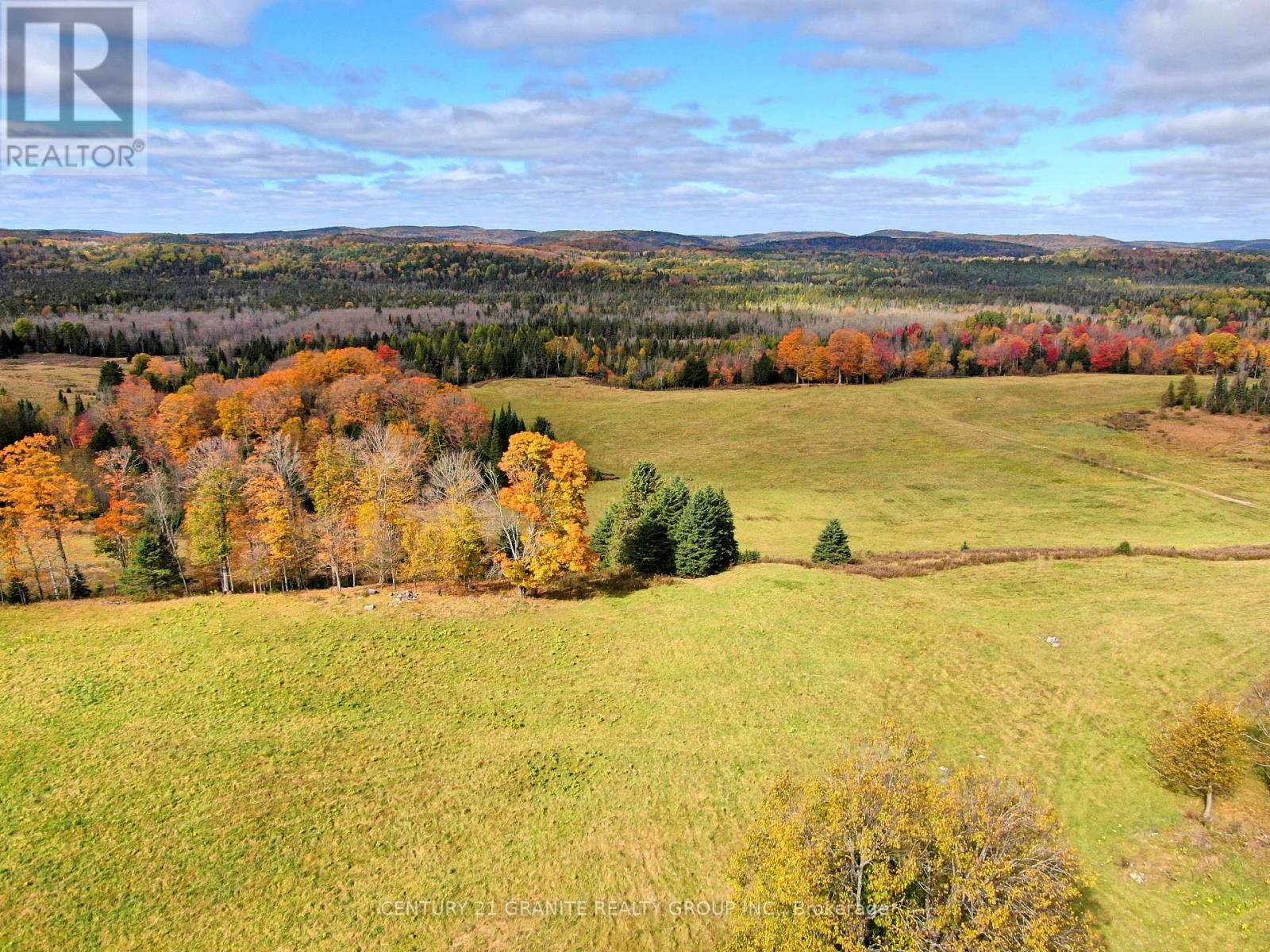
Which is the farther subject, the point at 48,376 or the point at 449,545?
the point at 48,376

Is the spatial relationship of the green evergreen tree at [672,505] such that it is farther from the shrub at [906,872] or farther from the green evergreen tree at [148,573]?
the green evergreen tree at [148,573]

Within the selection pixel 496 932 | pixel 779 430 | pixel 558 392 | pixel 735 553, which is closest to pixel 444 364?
pixel 558 392

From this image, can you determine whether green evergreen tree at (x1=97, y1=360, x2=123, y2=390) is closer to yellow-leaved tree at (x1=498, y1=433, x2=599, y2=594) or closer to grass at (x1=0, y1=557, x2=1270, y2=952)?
grass at (x1=0, y1=557, x2=1270, y2=952)

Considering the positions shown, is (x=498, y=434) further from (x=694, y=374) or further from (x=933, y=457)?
(x=933, y=457)

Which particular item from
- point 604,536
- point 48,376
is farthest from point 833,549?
point 48,376

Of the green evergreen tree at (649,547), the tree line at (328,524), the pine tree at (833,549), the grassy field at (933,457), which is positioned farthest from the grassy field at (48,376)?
the pine tree at (833,549)

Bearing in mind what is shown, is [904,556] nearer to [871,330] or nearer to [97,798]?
[97,798]
